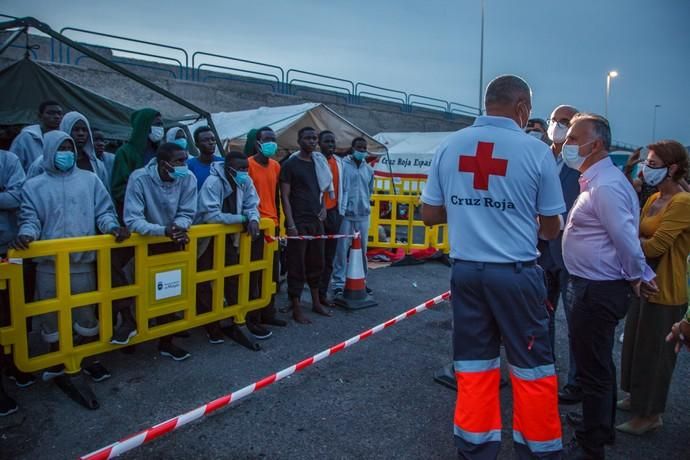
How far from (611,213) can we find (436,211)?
975 mm

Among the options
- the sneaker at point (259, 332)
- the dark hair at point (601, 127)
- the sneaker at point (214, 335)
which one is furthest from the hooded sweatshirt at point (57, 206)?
the dark hair at point (601, 127)

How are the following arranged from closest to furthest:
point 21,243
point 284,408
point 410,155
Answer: point 21,243 → point 284,408 → point 410,155

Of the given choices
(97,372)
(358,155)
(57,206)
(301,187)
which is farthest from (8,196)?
(358,155)

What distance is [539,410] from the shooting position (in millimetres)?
2404

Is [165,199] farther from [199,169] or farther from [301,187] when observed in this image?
[301,187]

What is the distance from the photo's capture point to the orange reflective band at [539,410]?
240 centimetres

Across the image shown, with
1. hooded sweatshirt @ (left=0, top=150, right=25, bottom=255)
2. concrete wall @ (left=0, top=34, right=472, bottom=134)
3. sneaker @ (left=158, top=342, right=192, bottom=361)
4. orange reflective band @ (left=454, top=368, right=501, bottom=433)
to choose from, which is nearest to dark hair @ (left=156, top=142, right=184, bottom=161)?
hooded sweatshirt @ (left=0, top=150, right=25, bottom=255)

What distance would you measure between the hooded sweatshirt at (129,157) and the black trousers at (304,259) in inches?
73.8

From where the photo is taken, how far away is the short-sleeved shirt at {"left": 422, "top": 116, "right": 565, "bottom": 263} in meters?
2.43

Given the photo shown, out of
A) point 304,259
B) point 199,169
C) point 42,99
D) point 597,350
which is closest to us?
point 597,350

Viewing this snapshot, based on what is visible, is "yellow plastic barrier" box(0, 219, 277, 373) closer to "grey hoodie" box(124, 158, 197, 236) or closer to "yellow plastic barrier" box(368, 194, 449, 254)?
"grey hoodie" box(124, 158, 197, 236)

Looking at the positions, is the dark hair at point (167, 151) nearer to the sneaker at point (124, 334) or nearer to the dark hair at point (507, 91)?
the sneaker at point (124, 334)

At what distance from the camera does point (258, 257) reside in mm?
5074

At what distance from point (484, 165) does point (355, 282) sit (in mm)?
4085
